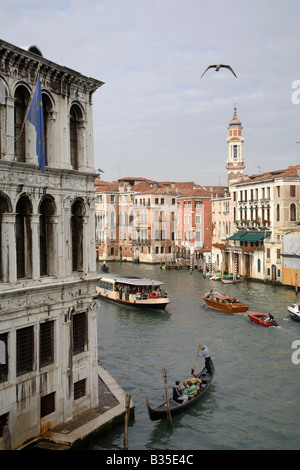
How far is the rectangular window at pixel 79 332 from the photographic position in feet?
44.7

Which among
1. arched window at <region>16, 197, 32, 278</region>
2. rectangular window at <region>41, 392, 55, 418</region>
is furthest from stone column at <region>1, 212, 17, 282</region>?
rectangular window at <region>41, 392, 55, 418</region>

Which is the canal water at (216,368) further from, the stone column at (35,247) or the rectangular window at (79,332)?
the stone column at (35,247)

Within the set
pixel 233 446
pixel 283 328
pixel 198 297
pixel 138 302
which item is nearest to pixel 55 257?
pixel 233 446

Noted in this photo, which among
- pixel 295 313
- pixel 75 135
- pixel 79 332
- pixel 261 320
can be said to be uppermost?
pixel 75 135

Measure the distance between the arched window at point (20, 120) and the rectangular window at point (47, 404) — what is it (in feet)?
18.1

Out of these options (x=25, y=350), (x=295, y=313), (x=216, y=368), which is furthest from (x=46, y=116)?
(x=295, y=313)

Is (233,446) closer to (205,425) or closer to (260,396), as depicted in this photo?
(205,425)

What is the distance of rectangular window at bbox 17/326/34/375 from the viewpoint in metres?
12.0

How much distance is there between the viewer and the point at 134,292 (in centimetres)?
3675

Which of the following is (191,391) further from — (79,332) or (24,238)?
(24,238)

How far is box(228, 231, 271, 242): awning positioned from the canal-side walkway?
119 ft

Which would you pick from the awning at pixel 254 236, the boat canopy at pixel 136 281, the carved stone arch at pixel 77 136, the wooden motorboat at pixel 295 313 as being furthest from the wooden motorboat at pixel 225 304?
the carved stone arch at pixel 77 136

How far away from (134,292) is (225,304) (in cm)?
707

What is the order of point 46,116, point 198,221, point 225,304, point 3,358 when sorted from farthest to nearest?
point 198,221 → point 225,304 → point 46,116 → point 3,358
